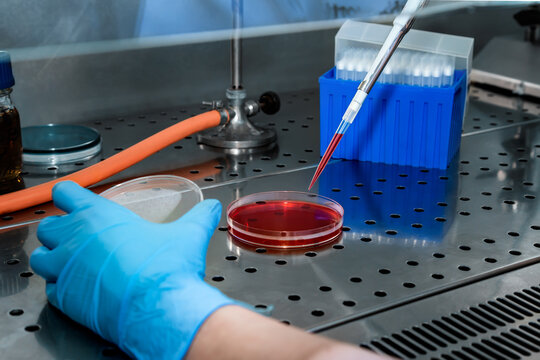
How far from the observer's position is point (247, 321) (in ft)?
2.84

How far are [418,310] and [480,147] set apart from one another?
83 centimetres

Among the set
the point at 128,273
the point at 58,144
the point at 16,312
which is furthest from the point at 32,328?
the point at 58,144

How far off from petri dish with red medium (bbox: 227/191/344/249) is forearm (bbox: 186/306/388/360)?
0.36 meters

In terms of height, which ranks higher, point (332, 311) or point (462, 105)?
point (462, 105)

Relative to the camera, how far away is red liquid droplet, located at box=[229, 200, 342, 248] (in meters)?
1.24

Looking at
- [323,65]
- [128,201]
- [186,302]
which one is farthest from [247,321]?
[323,65]

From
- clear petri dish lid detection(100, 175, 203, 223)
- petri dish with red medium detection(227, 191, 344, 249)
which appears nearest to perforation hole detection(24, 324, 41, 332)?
clear petri dish lid detection(100, 175, 203, 223)

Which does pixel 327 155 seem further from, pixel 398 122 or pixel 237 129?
pixel 237 129

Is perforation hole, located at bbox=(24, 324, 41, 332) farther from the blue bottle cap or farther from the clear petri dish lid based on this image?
the blue bottle cap

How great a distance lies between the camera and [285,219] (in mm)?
1339

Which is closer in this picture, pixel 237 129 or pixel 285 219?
pixel 285 219

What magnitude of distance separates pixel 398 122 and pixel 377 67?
0.57ft

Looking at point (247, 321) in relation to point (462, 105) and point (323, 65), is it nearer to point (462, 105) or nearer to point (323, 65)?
point (462, 105)

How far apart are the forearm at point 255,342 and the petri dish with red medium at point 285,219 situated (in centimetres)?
36
